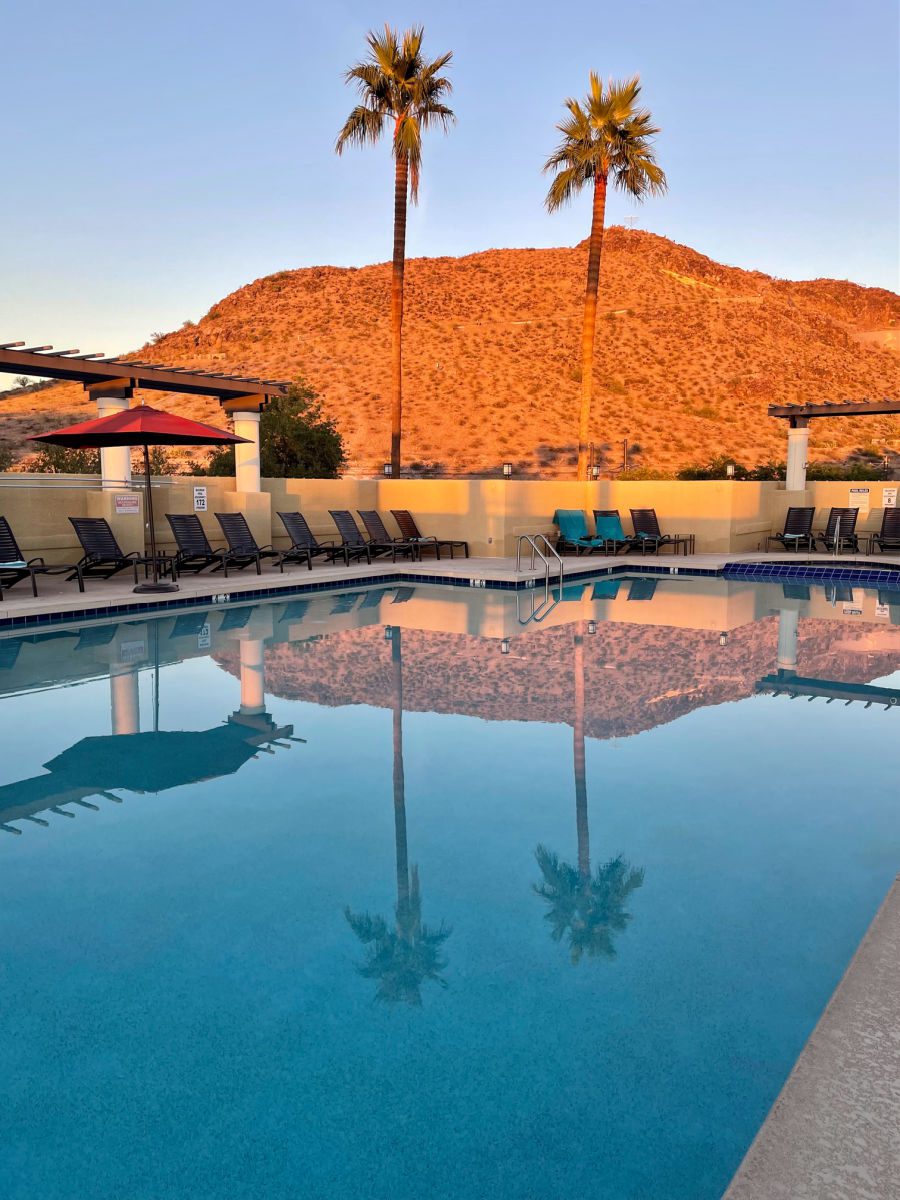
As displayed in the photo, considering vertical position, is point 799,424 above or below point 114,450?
above

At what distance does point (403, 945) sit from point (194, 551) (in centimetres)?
990

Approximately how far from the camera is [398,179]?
16.7m

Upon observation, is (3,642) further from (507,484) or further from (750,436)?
(750,436)

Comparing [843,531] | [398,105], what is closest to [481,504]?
[843,531]

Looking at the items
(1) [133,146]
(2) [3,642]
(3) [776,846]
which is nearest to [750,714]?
(3) [776,846]

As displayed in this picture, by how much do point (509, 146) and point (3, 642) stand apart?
20.7m

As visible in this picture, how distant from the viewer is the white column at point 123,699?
5.69m

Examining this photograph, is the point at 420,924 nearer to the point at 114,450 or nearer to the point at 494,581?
the point at 494,581

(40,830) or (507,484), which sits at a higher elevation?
(507,484)

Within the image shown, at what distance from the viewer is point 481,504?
50.7 ft

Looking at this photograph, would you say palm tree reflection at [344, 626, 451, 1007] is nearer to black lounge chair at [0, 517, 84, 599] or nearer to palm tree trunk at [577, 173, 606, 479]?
black lounge chair at [0, 517, 84, 599]

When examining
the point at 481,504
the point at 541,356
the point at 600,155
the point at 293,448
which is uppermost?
the point at 600,155

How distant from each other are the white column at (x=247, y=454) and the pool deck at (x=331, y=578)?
1347mm

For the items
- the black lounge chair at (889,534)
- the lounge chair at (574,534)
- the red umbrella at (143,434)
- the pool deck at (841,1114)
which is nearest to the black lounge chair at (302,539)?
the red umbrella at (143,434)
